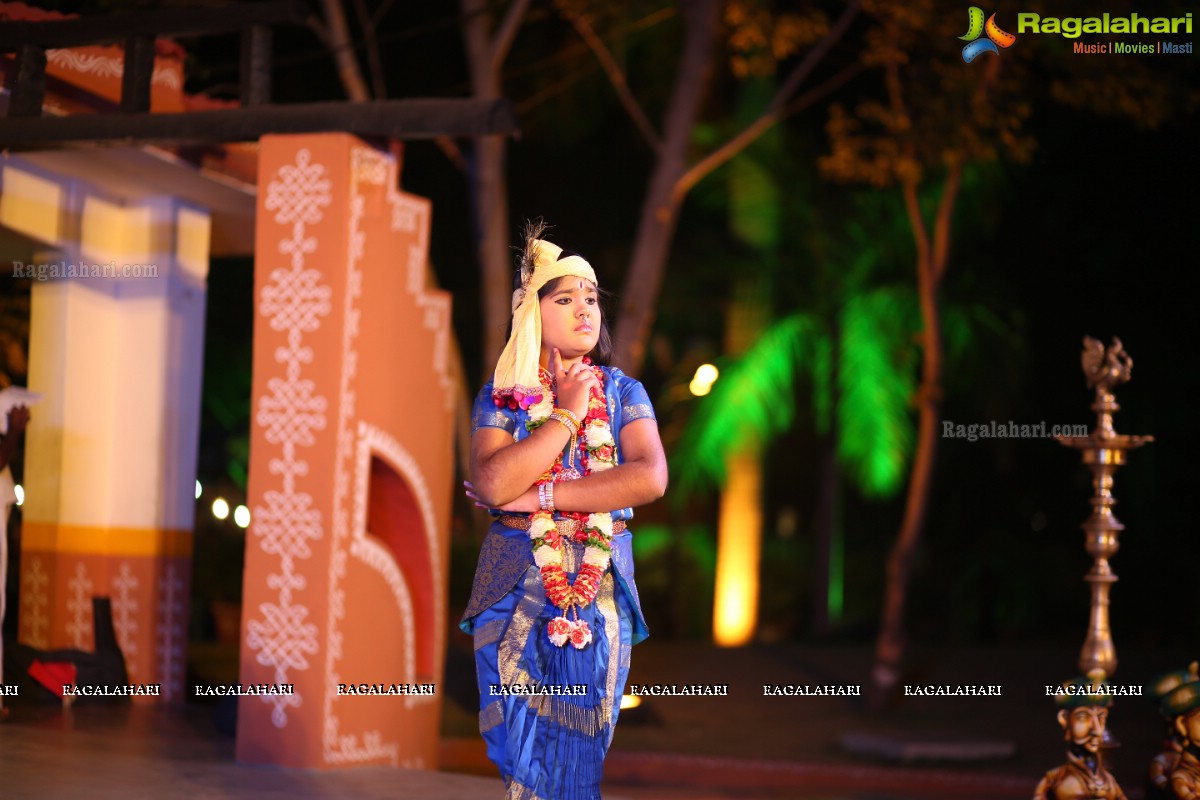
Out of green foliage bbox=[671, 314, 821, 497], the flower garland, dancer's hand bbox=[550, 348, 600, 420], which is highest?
green foliage bbox=[671, 314, 821, 497]

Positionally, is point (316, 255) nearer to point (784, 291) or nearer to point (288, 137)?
point (288, 137)

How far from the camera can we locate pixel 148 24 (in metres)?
7.46

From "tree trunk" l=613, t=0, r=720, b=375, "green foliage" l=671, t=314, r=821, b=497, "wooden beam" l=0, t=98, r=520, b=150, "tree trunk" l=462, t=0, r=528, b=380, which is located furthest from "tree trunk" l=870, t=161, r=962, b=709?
Answer: "wooden beam" l=0, t=98, r=520, b=150

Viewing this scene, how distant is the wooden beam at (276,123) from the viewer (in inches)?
270

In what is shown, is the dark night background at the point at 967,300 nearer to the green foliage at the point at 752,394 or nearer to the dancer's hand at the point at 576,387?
the green foliage at the point at 752,394

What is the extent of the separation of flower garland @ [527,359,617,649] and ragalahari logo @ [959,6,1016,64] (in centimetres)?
831

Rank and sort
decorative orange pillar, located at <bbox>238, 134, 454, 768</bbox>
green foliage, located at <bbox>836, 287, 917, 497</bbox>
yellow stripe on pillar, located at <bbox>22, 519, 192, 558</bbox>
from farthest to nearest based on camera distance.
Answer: green foliage, located at <bbox>836, 287, 917, 497</bbox>
yellow stripe on pillar, located at <bbox>22, 519, 192, 558</bbox>
decorative orange pillar, located at <bbox>238, 134, 454, 768</bbox>

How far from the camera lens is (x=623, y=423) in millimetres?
3791

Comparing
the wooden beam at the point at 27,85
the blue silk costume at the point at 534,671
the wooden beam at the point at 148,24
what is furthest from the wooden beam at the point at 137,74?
the blue silk costume at the point at 534,671

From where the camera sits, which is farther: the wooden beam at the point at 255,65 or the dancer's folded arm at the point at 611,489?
the wooden beam at the point at 255,65

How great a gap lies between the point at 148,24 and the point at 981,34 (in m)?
6.39

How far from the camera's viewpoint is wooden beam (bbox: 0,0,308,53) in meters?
7.31

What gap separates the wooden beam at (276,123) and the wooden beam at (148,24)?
1.35 feet

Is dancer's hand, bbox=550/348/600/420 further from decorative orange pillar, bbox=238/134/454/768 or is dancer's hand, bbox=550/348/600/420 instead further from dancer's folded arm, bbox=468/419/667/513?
decorative orange pillar, bbox=238/134/454/768
